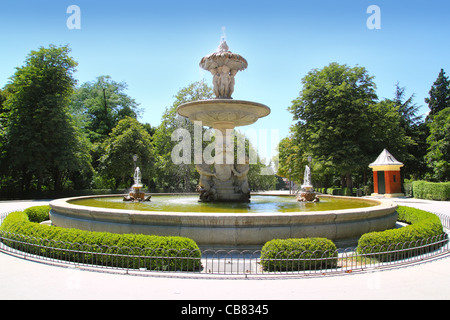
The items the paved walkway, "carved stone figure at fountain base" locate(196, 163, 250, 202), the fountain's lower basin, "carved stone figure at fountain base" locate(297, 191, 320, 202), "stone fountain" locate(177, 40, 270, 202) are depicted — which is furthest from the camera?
"carved stone figure at fountain base" locate(297, 191, 320, 202)

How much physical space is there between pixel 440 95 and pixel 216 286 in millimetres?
55758

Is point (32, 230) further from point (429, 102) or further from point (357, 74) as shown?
point (429, 102)

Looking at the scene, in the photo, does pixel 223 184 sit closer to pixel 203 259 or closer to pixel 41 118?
pixel 203 259

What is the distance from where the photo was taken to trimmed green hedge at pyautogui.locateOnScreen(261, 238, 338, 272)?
690 centimetres

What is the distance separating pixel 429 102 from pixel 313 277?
54921 millimetres

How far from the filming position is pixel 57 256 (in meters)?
7.82

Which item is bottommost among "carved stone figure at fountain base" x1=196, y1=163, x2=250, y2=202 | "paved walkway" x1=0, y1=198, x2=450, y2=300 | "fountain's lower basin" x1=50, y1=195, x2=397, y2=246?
"paved walkway" x1=0, y1=198, x2=450, y2=300

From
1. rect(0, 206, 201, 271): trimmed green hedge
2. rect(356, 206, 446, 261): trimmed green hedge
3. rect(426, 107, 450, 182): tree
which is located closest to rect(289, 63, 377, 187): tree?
rect(426, 107, 450, 182): tree

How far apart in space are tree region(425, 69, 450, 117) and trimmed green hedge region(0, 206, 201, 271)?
177ft

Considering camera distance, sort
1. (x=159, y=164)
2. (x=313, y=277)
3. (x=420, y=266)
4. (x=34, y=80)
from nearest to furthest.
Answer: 1. (x=313, y=277)
2. (x=420, y=266)
3. (x=34, y=80)
4. (x=159, y=164)

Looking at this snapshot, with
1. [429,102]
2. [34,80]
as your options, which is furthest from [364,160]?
[34,80]

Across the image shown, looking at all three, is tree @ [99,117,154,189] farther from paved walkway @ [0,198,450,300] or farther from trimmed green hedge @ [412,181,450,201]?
paved walkway @ [0,198,450,300]
